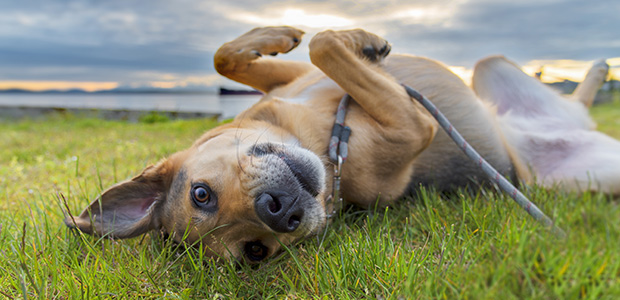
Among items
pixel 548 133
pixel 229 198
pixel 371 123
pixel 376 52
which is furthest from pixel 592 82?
pixel 229 198

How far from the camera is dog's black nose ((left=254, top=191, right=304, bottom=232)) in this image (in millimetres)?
2133

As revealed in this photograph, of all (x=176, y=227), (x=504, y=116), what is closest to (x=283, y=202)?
(x=176, y=227)

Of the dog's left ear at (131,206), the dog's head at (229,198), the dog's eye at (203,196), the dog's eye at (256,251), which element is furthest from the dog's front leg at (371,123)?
the dog's left ear at (131,206)

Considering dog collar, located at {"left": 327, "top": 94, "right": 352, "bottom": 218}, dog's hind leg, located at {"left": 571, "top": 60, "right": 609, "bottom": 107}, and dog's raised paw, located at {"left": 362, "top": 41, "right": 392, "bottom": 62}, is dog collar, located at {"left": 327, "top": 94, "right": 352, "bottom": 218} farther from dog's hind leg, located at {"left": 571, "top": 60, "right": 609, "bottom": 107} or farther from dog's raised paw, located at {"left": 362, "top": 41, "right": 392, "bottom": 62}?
dog's hind leg, located at {"left": 571, "top": 60, "right": 609, "bottom": 107}

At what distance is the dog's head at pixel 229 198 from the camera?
7.38 feet

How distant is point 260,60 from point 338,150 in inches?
52.3

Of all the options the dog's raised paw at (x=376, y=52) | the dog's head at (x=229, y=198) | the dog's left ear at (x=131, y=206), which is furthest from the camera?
the dog's raised paw at (x=376, y=52)

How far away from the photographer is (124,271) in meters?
2.15

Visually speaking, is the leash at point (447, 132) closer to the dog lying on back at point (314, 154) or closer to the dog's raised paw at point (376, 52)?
the dog lying on back at point (314, 154)

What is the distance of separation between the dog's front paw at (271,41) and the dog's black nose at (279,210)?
1617mm

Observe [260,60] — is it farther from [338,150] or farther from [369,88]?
[338,150]

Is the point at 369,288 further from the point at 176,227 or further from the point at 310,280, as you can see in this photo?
the point at 176,227

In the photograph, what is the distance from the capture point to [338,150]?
2.82 metres

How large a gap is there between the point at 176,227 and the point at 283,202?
780 millimetres
